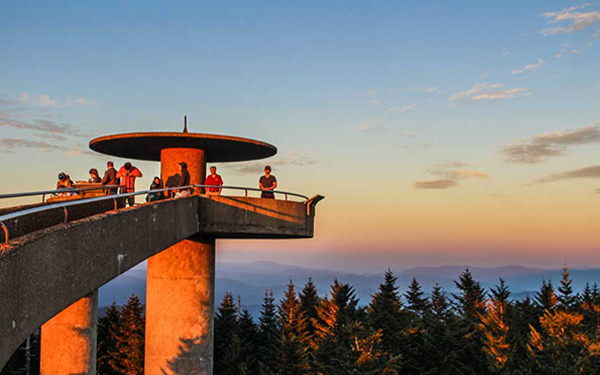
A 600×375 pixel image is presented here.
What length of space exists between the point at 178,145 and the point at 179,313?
17.9 feet

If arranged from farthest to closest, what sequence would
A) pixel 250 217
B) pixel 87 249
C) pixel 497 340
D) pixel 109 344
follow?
pixel 109 344, pixel 497 340, pixel 250 217, pixel 87 249

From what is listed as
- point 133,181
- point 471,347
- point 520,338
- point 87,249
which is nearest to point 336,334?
point 471,347

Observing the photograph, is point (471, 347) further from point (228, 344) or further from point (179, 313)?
point (179, 313)

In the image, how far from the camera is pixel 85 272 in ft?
32.6

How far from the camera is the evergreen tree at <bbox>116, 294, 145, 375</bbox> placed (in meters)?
48.2

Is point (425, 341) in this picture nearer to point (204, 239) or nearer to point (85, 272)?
point (204, 239)

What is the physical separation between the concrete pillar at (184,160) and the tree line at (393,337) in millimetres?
14019

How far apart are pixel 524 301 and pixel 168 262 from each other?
49.1 m

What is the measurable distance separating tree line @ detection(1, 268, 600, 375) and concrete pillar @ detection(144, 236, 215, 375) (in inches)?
522

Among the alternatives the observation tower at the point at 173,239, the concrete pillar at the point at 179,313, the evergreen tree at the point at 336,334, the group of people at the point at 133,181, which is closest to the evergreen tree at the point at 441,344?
the evergreen tree at the point at 336,334

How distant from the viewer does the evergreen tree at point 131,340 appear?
48.2m

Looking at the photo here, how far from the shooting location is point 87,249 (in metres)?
9.99

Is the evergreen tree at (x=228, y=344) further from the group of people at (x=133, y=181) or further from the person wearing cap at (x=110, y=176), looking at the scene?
the person wearing cap at (x=110, y=176)

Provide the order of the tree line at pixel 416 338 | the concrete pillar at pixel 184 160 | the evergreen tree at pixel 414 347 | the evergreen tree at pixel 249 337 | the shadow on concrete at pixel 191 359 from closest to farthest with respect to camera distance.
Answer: the shadow on concrete at pixel 191 359 < the concrete pillar at pixel 184 160 < the tree line at pixel 416 338 < the evergreen tree at pixel 414 347 < the evergreen tree at pixel 249 337
